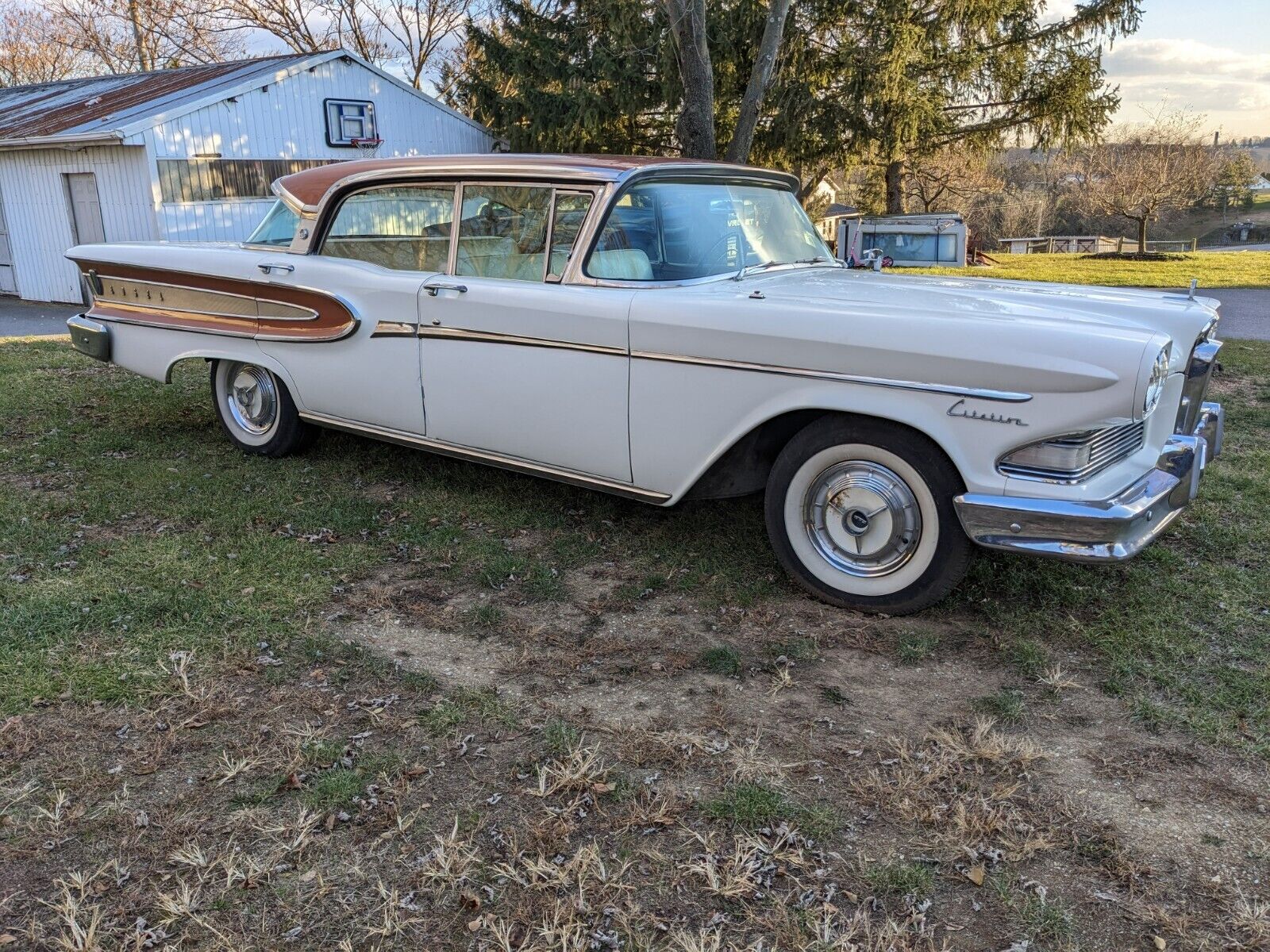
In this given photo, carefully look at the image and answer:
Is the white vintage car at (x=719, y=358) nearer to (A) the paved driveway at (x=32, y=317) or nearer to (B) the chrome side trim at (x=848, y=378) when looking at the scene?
(B) the chrome side trim at (x=848, y=378)

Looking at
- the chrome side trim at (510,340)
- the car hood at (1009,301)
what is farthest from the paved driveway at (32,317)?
the car hood at (1009,301)

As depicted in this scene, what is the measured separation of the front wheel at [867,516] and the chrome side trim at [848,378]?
0.69 ft

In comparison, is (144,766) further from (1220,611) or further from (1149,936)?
(1220,611)

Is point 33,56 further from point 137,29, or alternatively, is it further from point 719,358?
point 719,358

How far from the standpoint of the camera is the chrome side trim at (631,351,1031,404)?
10.9 ft

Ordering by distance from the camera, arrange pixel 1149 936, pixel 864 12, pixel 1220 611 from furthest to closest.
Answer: pixel 864 12, pixel 1220 611, pixel 1149 936

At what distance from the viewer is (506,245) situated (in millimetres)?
4559

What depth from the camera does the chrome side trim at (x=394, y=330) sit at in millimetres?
4781

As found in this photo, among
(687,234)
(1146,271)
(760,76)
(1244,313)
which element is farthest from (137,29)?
(687,234)

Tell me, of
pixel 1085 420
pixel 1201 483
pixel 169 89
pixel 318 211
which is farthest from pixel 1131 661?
pixel 169 89

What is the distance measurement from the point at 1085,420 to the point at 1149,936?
161cm

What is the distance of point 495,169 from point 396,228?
0.72m

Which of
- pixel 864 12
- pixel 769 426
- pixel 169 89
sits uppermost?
pixel 864 12

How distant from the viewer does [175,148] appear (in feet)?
47.6
